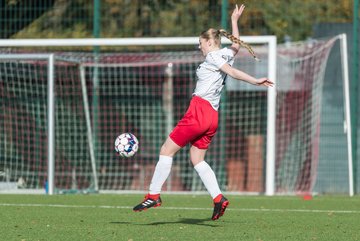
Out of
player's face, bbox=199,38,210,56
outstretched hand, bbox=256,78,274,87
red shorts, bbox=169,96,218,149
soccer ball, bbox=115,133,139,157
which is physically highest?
player's face, bbox=199,38,210,56

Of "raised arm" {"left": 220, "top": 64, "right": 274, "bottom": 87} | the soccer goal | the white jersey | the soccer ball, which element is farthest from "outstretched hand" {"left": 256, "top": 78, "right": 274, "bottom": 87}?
the soccer goal

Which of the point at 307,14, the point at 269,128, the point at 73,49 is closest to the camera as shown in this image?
the point at 269,128

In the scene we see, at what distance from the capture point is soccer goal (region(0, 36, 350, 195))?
15.9 metres

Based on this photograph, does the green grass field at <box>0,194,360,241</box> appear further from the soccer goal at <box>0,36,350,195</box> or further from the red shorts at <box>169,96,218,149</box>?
the soccer goal at <box>0,36,350,195</box>

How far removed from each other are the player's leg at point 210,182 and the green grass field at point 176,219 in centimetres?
16

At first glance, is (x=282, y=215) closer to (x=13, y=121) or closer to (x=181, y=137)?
(x=181, y=137)

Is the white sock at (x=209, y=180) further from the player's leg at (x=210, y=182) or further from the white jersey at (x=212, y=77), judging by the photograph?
the white jersey at (x=212, y=77)

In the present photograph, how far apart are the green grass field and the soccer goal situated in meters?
2.77

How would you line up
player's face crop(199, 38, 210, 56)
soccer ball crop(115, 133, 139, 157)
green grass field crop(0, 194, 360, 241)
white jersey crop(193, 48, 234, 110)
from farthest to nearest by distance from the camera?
soccer ball crop(115, 133, 139, 157), player's face crop(199, 38, 210, 56), white jersey crop(193, 48, 234, 110), green grass field crop(0, 194, 360, 241)

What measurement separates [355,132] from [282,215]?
547 cm

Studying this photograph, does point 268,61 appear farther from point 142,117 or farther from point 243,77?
point 243,77

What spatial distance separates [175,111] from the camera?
17.2 metres

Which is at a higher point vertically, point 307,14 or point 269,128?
point 307,14

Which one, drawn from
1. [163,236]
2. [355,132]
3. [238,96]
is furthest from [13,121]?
[163,236]
